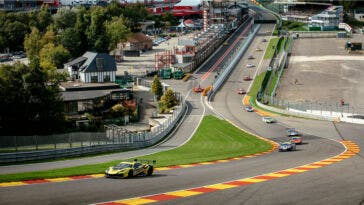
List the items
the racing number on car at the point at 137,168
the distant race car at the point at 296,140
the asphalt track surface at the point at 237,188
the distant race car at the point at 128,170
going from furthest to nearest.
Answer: the distant race car at the point at 296,140, the racing number on car at the point at 137,168, the distant race car at the point at 128,170, the asphalt track surface at the point at 237,188

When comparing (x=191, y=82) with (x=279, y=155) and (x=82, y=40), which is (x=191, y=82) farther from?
(x=279, y=155)

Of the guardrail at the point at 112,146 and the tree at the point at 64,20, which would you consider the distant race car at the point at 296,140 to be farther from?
the tree at the point at 64,20

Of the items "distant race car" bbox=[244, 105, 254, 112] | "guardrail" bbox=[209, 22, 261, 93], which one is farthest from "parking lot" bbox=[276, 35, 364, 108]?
"distant race car" bbox=[244, 105, 254, 112]

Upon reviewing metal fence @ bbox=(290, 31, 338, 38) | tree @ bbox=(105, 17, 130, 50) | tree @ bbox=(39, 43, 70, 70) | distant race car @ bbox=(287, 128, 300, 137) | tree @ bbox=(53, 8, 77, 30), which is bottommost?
distant race car @ bbox=(287, 128, 300, 137)

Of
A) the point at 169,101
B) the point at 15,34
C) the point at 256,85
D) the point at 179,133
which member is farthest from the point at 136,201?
the point at 15,34

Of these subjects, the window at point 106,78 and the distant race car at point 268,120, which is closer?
the distant race car at point 268,120

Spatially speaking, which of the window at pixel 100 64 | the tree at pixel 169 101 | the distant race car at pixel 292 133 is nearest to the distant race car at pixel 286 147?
the distant race car at pixel 292 133

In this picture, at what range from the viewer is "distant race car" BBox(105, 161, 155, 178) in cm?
3575

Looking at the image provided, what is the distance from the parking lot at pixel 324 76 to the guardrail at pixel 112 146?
3184 centimetres

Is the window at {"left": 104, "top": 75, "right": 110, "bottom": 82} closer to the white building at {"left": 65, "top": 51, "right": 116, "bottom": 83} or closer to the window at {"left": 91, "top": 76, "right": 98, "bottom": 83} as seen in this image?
the white building at {"left": 65, "top": 51, "right": 116, "bottom": 83}

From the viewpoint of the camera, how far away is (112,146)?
50656mm

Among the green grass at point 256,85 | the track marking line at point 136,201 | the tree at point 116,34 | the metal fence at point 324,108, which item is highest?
the track marking line at point 136,201

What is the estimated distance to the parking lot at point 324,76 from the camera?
319 ft

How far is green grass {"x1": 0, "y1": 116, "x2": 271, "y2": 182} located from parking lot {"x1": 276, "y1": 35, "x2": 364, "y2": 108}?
2670 cm
